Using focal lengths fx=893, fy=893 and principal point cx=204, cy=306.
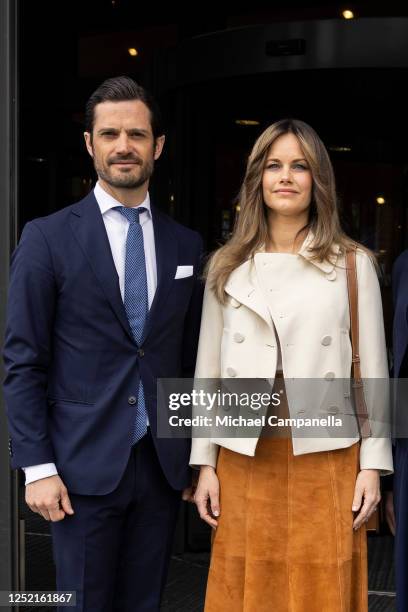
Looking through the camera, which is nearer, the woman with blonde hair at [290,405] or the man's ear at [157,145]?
the woman with blonde hair at [290,405]

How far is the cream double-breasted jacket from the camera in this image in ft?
Result: 10.1

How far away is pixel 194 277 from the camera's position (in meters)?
3.40

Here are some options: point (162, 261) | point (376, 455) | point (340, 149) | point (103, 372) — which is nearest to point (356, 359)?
point (376, 455)

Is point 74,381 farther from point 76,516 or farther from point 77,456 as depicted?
point 76,516

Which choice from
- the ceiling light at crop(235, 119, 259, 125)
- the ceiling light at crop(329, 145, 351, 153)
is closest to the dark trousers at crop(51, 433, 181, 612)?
the ceiling light at crop(235, 119, 259, 125)

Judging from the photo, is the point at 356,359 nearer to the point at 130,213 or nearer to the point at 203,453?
the point at 203,453

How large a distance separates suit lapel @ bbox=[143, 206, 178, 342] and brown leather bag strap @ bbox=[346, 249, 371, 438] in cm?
65

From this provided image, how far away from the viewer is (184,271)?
10.9 feet

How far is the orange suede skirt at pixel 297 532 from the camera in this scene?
10.1ft

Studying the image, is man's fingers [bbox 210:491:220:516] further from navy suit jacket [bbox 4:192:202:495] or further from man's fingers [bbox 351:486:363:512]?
man's fingers [bbox 351:486:363:512]

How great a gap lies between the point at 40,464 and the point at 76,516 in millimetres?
238

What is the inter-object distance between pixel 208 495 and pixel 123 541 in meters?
0.35

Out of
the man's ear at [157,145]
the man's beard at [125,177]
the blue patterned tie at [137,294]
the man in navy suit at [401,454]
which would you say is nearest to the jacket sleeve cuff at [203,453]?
the blue patterned tie at [137,294]

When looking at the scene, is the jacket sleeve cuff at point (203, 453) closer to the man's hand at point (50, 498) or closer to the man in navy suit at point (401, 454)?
the man's hand at point (50, 498)
